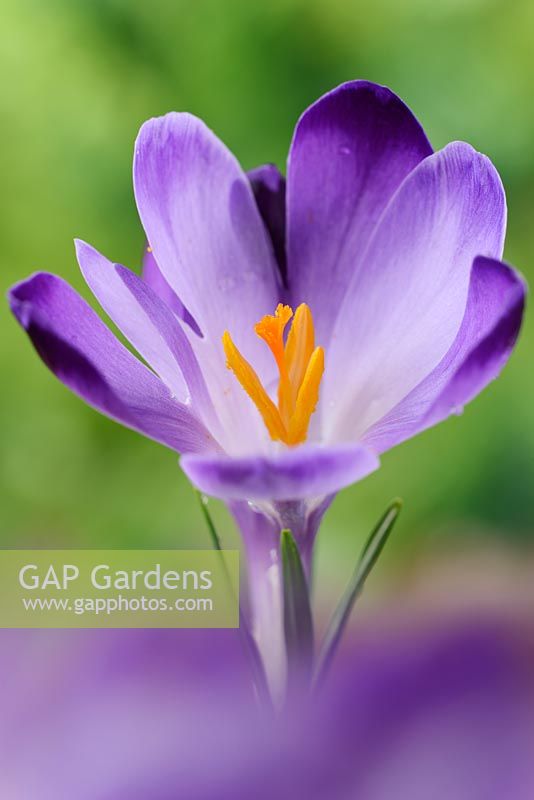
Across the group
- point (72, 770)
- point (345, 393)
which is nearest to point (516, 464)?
point (345, 393)

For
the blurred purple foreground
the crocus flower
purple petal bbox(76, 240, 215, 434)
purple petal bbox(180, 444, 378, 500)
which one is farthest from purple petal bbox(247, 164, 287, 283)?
the blurred purple foreground

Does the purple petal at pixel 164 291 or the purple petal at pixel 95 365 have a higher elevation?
the purple petal at pixel 164 291

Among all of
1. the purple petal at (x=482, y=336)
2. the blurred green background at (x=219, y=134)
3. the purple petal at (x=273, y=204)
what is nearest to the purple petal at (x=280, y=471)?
the purple petal at (x=482, y=336)

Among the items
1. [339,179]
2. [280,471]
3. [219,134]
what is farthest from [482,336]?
[219,134]

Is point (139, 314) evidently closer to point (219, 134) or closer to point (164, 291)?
point (164, 291)

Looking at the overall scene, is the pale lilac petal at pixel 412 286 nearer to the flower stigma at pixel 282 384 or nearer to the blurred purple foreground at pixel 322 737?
the flower stigma at pixel 282 384

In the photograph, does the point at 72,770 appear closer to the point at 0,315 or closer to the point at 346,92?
the point at 346,92

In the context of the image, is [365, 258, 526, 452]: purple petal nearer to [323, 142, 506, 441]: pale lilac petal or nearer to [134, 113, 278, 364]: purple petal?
[323, 142, 506, 441]: pale lilac petal
